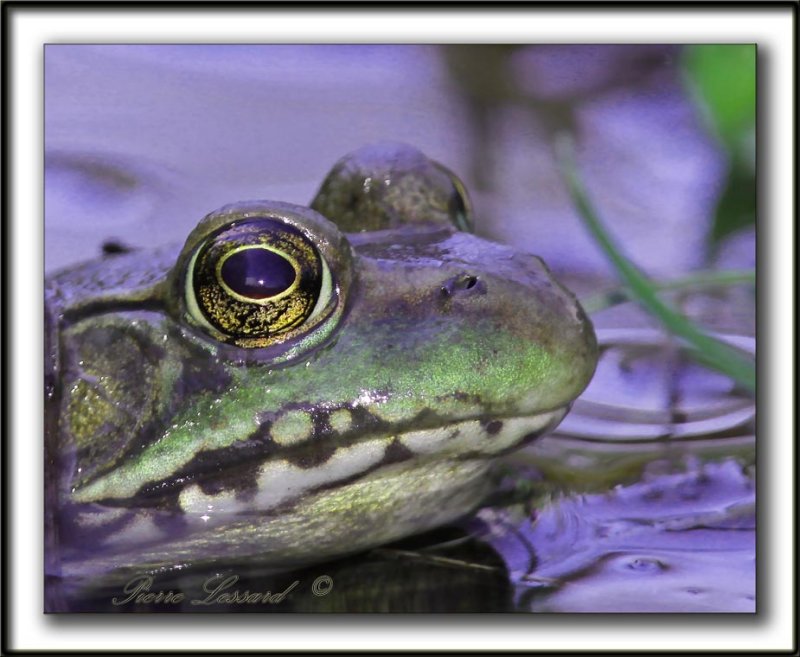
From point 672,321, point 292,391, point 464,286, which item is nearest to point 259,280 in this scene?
point 292,391

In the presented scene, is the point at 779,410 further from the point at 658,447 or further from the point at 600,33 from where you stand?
the point at 600,33

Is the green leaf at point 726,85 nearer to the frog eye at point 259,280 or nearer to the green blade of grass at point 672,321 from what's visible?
the green blade of grass at point 672,321

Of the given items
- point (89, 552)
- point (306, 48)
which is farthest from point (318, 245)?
point (89, 552)

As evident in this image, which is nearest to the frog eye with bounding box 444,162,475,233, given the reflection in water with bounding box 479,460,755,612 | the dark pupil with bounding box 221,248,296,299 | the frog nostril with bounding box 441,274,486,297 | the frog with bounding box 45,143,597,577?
the frog with bounding box 45,143,597,577

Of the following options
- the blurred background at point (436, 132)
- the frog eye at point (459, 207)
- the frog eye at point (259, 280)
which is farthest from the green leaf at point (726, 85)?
the frog eye at point (259, 280)

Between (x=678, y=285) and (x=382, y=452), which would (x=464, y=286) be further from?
(x=678, y=285)

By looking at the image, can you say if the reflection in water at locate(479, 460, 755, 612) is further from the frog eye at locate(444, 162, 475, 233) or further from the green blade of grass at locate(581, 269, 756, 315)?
the frog eye at locate(444, 162, 475, 233)
